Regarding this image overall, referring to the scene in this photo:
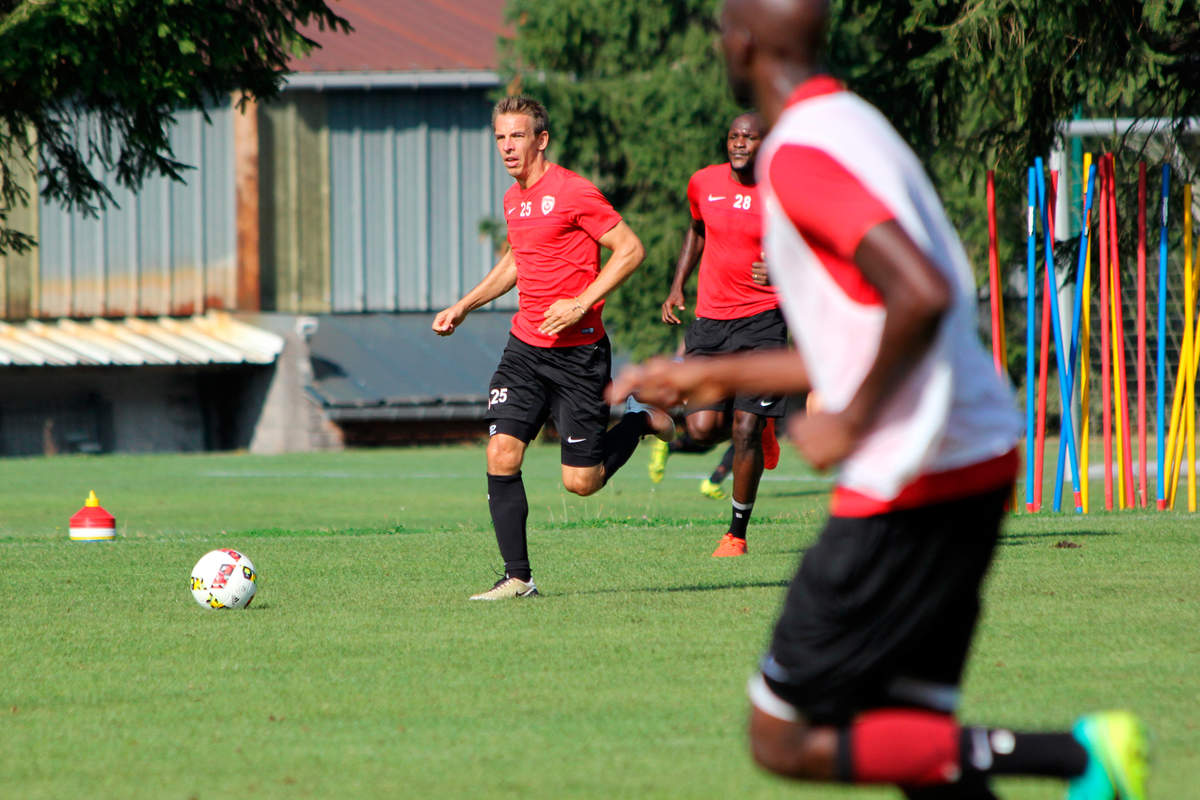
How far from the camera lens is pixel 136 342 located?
35.3m

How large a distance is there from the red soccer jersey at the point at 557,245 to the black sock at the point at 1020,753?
16.7 ft

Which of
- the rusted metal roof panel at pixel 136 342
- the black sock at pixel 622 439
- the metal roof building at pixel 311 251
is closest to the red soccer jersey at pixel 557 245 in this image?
the black sock at pixel 622 439

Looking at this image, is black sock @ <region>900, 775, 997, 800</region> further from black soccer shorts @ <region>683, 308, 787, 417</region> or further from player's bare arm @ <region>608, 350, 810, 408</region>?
black soccer shorts @ <region>683, 308, 787, 417</region>

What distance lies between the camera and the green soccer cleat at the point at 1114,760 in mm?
3186

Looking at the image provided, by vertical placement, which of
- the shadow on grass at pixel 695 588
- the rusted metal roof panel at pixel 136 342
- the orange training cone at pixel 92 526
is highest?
the shadow on grass at pixel 695 588

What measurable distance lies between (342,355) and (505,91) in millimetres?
7082

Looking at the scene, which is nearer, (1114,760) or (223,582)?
(1114,760)

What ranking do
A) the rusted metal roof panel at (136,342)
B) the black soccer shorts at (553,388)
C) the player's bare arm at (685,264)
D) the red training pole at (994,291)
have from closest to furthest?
the black soccer shorts at (553,388) → the player's bare arm at (685,264) → the red training pole at (994,291) → the rusted metal roof panel at (136,342)

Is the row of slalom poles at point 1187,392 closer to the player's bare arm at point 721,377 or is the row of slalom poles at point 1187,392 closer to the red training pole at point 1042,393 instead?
the red training pole at point 1042,393

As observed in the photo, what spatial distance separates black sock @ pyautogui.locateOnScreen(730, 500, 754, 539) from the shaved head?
6.66m

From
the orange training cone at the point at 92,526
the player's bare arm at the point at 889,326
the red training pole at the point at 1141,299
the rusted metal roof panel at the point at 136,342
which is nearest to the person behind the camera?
the player's bare arm at the point at 889,326

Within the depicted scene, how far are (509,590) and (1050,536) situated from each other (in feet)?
14.0

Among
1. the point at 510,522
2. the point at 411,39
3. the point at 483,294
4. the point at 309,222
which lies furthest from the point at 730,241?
the point at 411,39

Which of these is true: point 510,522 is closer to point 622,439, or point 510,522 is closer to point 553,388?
point 553,388
